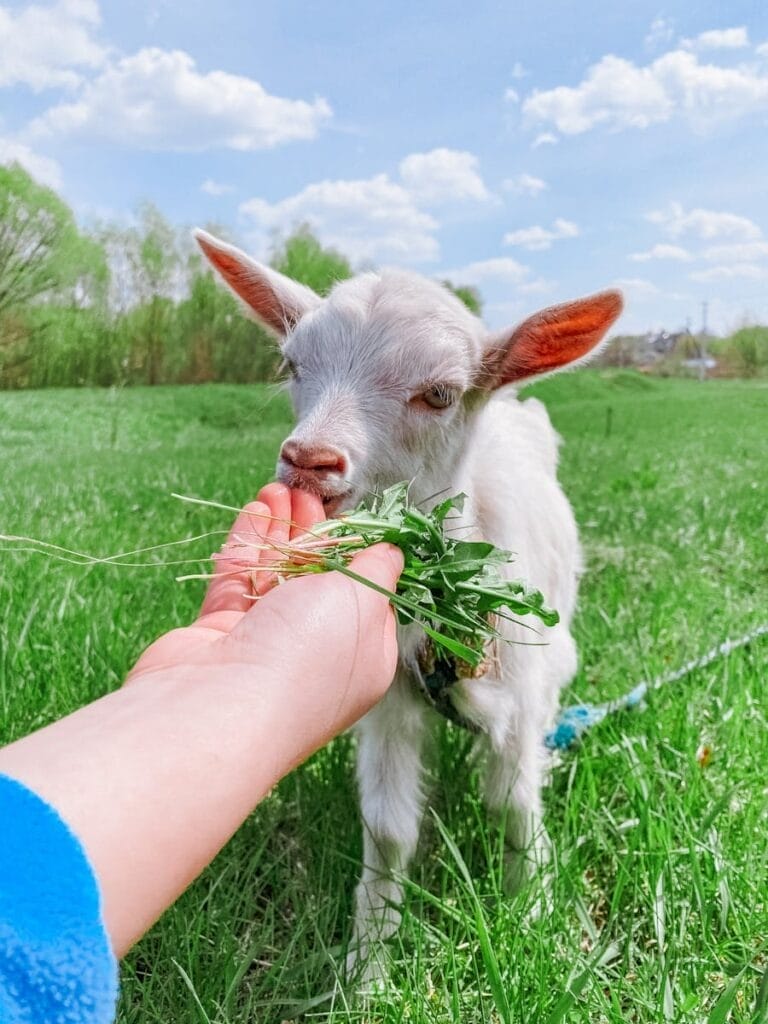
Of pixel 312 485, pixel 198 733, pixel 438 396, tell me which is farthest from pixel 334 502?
pixel 198 733

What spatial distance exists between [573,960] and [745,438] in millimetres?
7000

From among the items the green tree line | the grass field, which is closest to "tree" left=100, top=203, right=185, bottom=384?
the green tree line

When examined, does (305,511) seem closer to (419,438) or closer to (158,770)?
(419,438)

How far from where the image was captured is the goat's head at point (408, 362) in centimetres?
167

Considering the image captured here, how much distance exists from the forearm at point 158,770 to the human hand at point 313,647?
18 mm

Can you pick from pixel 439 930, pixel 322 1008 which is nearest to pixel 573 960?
pixel 439 930

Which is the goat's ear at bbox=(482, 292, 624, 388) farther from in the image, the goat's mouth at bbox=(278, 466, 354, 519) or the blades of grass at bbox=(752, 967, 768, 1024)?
the blades of grass at bbox=(752, 967, 768, 1024)

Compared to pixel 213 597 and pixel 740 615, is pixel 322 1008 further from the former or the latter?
pixel 740 615

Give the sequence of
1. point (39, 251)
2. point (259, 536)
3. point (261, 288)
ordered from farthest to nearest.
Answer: point (39, 251), point (261, 288), point (259, 536)

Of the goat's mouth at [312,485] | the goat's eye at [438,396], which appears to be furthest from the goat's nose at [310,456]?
the goat's eye at [438,396]

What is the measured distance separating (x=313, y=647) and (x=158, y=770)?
0.80 feet

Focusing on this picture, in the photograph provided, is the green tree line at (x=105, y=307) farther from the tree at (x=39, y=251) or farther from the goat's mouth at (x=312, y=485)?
the goat's mouth at (x=312, y=485)

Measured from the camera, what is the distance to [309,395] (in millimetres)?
1791

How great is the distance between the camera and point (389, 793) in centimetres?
183
